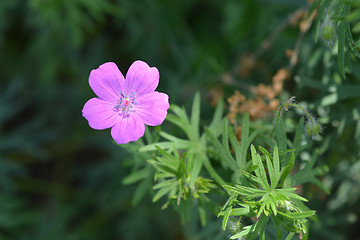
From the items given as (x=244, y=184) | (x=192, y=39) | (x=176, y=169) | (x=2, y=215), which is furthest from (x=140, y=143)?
(x=192, y=39)

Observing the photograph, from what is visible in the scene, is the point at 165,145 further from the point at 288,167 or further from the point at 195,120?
the point at 288,167

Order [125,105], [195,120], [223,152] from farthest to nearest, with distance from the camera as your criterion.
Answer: [195,120], [223,152], [125,105]

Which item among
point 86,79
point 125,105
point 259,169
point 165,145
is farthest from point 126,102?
point 86,79

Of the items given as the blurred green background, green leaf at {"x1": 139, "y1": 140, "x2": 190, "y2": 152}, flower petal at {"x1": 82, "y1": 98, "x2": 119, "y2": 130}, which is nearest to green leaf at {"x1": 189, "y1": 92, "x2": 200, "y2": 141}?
green leaf at {"x1": 139, "y1": 140, "x2": 190, "y2": 152}

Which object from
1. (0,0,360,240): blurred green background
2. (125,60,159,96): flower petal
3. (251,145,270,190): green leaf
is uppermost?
(0,0,360,240): blurred green background

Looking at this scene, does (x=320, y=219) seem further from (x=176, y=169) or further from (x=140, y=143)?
(x=140, y=143)

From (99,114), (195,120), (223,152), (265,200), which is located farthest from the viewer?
(195,120)

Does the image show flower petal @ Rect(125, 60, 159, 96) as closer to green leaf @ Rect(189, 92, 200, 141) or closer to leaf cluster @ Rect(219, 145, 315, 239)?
green leaf @ Rect(189, 92, 200, 141)
